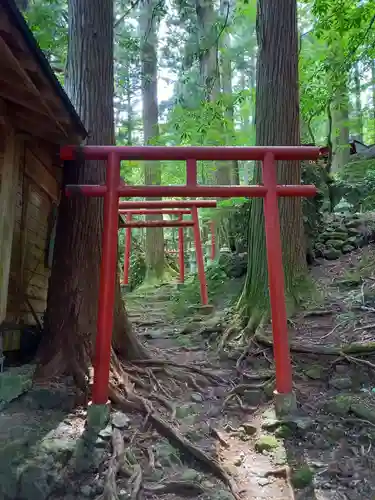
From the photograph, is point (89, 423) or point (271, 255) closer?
point (89, 423)

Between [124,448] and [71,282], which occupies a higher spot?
[71,282]

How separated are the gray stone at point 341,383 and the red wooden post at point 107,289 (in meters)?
2.29

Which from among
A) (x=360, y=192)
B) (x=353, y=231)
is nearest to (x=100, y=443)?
(x=353, y=231)

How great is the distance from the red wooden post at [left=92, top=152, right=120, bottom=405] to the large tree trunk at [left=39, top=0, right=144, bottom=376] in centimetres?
54

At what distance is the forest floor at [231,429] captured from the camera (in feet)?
9.76

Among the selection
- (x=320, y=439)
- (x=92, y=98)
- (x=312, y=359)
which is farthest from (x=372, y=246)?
(x=92, y=98)

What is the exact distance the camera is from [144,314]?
878 centimetres

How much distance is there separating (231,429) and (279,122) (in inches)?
157

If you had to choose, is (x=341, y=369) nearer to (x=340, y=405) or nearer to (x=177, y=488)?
(x=340, y=405)

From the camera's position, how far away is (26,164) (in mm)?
4699

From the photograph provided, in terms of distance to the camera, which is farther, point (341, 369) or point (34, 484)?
point (341, 369)

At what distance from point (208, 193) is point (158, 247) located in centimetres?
880

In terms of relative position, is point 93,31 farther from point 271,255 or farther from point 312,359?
point 312,359

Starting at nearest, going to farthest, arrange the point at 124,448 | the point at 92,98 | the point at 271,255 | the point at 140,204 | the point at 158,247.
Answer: the point at 124,448 < the point at 271,255 < the point at 92,98 < the point at 140,204 < the point at 158,247
